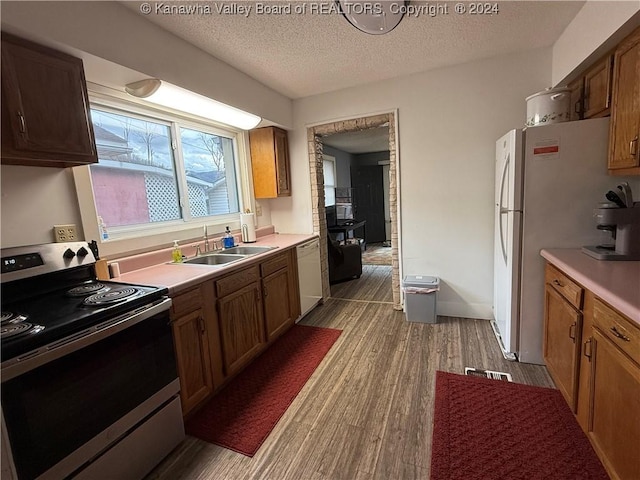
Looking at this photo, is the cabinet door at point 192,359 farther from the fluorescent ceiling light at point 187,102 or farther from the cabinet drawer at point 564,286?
the cabinet drawer at point 564,286

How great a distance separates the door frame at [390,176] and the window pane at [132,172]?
1.52 meters

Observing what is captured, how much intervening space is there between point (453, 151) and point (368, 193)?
15.0ft

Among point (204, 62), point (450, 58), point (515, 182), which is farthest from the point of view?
point (450, 58)

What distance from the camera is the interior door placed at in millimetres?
7434

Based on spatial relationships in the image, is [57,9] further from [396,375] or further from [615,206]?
[615,206]

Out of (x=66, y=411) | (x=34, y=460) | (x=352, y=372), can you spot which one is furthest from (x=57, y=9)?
(x=352, y=372)

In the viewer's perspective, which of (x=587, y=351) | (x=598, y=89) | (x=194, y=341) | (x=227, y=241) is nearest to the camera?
(x=587, y=351)

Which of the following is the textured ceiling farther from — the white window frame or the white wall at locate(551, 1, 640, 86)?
the white window frame

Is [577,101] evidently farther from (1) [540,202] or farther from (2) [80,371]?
(2) [80,371]

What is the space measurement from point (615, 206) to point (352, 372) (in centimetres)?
192

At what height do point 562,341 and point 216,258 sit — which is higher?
point 216,258

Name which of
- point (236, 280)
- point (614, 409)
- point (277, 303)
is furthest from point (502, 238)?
point (236, 280)

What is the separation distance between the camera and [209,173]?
3.08 meters

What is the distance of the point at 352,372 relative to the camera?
2250 mm
